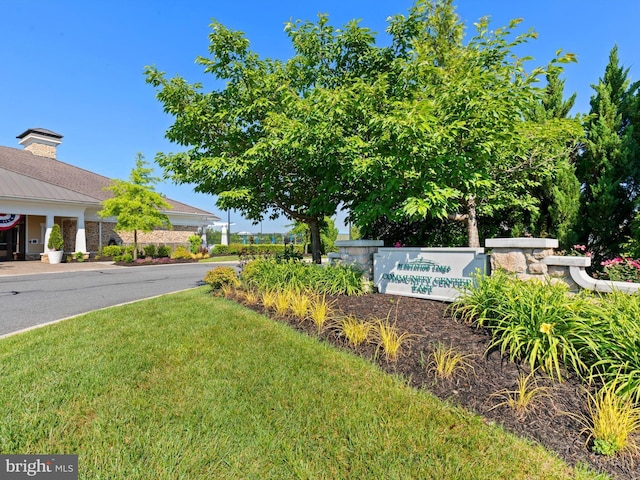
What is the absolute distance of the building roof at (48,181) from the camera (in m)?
19.1

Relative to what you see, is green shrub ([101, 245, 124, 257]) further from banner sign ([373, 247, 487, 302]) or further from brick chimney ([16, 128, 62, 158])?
banner sign ([373, 247, 487, 302])

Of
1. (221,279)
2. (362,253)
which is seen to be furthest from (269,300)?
(221,279)

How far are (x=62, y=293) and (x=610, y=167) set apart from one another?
1337 cm

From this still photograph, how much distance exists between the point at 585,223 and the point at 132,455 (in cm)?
829

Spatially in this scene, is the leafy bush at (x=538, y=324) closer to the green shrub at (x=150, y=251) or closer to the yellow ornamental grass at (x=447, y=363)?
the yellow ornamental grass at (x=447, y=363)

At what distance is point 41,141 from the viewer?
2644 centimetres

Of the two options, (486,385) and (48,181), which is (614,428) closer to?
(486,385)

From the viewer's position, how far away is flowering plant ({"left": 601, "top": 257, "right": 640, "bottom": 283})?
5324 millimetres

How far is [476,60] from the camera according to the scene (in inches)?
239

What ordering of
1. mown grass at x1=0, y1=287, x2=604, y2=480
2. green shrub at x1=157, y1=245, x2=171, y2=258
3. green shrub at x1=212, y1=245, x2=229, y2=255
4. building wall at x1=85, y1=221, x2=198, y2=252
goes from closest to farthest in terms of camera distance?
mown grass at x1=0, y1=287, x2=604, y2=480, building wall at x1=85, y1=221, x2=198, y2=252, green shrub at x1=157, y1=245, x2=171, y2=258, green shrub at x1=212, y1=245, x2=229, y2=255

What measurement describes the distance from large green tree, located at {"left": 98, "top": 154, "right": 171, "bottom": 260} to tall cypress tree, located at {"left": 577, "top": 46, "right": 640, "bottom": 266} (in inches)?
776

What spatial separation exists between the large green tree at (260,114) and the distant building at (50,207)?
594 inches

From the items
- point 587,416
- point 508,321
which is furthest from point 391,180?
point 587,416

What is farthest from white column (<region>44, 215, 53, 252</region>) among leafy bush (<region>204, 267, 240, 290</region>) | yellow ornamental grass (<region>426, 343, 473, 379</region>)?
yellow ornamental grass (<region>426, 343, 473, 379</region>)
